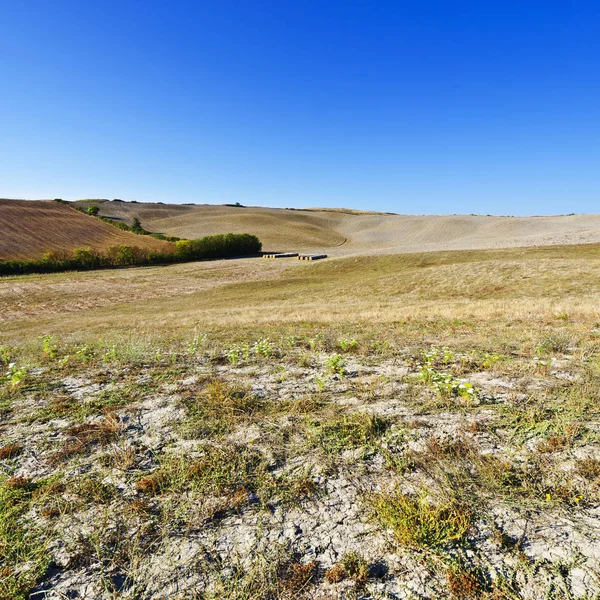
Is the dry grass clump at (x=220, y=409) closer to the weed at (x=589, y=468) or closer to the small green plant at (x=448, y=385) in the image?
the small green plant at (x=448, y=385)

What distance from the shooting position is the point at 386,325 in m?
14.0

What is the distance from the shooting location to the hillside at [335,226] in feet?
271

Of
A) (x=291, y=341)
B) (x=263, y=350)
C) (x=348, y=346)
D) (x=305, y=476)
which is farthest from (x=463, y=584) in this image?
(x=291, y=341)

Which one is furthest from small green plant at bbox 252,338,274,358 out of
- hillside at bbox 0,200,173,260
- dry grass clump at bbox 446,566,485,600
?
hillside at bbox 0,200,173,260

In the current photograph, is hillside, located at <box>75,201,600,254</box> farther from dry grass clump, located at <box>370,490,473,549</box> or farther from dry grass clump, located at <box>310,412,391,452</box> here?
dry grass clump, located at <box>370,490,473,549</box>

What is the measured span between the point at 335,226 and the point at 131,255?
7310 cm

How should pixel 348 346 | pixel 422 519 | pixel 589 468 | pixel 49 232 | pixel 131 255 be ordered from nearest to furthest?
pixel 422 519, pixel 589 468, pixel 348 346, pixel 131 255, pixel 49 232

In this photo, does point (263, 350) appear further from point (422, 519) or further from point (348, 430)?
point (422, 519)

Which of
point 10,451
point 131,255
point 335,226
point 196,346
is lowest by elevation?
point 196,346

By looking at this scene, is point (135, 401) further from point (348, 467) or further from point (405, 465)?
point (405, 465)

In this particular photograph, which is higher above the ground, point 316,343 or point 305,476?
point 305,476

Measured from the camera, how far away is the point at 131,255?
6475cm

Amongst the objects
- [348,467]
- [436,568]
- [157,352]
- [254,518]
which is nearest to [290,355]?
[157,352]

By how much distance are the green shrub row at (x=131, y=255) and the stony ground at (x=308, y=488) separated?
204 feet
